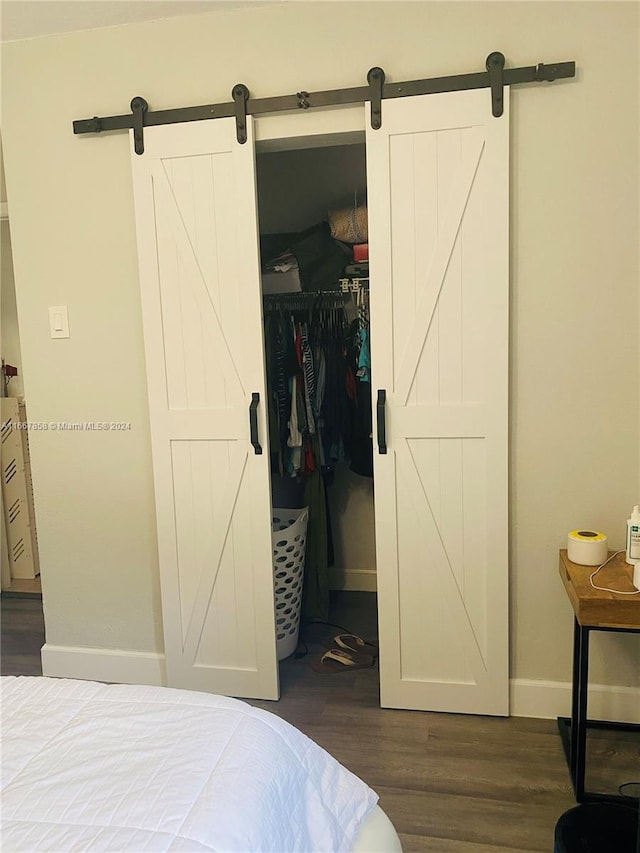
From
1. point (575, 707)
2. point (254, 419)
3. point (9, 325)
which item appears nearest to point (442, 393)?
point (254, 419)

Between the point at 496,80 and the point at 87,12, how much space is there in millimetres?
1428

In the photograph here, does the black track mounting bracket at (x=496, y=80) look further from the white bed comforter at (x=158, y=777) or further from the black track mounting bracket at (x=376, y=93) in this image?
the white bed comforter at (x=158, y=777)

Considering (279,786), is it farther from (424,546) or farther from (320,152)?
(320,152)

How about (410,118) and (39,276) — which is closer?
(410,118)

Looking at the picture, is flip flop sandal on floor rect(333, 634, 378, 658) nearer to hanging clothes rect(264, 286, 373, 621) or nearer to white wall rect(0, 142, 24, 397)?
hanging clothes rect(264, 286, 373, 621)

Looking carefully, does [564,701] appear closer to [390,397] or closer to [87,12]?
[390,397]

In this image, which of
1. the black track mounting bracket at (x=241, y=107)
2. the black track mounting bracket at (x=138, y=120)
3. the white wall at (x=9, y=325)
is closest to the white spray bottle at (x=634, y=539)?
the black track mounting bracket at (x=241, y=107)

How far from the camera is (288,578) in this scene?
2.88m

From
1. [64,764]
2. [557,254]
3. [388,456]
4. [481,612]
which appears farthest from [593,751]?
[64,764]

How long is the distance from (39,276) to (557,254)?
76.9 inches

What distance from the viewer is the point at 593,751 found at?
2.23 m

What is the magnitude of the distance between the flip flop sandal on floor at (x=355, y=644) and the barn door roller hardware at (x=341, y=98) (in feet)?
6.93

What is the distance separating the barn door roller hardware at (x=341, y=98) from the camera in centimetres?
214

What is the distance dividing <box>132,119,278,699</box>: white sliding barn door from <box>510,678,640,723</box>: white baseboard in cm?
91
